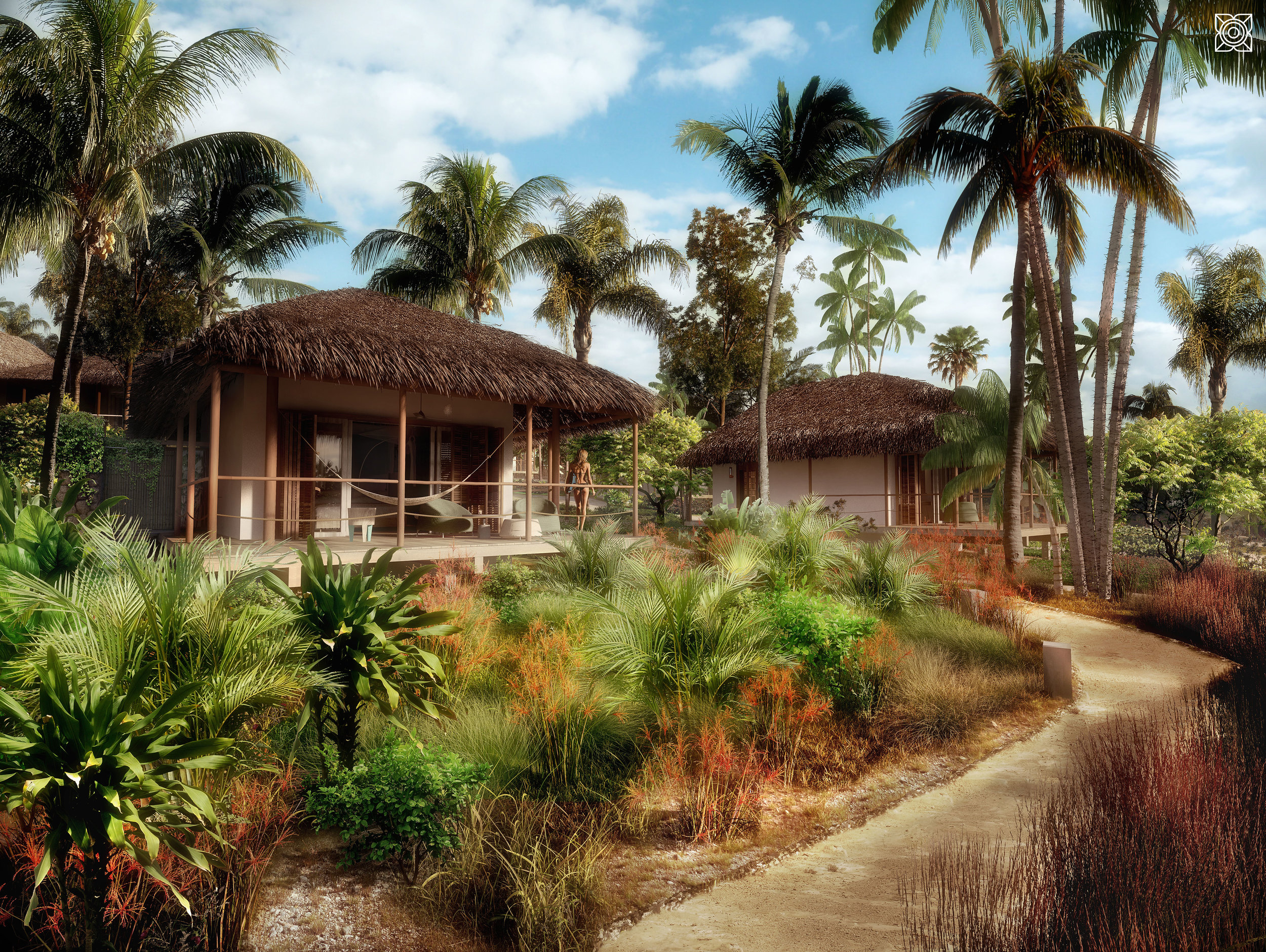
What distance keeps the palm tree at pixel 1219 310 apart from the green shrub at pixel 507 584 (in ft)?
70.4

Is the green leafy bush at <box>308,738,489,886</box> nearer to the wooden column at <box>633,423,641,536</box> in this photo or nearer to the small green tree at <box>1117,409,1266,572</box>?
the wooden column at <box>633,423,641,536</box>

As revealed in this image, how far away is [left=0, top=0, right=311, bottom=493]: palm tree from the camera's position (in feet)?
32.9

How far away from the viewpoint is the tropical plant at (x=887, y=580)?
27.3 ft

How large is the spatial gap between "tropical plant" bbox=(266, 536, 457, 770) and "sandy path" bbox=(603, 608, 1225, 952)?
1584 mm

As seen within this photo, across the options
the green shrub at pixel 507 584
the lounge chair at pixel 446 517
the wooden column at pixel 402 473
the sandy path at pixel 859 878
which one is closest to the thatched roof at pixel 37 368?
the lounge chair at pixel 446 517

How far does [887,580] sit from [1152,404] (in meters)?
35.1

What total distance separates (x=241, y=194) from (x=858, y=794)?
749 inches

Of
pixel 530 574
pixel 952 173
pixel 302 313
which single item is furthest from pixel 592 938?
pixel 952 173

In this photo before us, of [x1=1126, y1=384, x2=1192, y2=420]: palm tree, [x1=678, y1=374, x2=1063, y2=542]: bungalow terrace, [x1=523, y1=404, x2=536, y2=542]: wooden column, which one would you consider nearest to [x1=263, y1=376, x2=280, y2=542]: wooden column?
[x1=523, y1=404, x2=536, y2=542]: wooden column

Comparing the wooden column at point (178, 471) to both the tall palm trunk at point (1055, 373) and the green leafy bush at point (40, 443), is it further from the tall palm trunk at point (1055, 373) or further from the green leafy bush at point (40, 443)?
the tall palm trunk at point (1055, 373)

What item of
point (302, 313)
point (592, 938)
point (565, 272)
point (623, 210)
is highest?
point (623, 210)

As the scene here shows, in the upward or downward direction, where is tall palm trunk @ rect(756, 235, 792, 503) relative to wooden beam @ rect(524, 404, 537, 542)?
upward

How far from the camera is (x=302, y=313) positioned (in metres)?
9.66

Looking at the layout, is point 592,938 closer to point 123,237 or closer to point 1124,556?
point 1124,556
